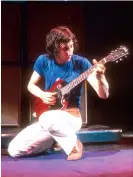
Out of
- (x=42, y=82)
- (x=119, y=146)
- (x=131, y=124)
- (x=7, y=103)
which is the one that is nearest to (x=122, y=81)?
(x=131, y=124)

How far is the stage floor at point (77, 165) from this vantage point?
184 cm

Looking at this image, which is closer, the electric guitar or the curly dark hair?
the electric guitar

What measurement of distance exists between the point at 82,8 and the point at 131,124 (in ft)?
3.46

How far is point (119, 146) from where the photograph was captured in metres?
2.57

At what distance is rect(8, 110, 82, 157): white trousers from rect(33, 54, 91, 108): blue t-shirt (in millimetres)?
130

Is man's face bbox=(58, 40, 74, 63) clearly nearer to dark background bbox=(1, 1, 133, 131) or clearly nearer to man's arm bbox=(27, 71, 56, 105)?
man's arm bbox=(27, 71, 56, 105)

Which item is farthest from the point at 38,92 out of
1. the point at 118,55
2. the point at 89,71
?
the point at 118,55

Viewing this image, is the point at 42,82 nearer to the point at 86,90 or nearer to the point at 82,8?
the point at 86,90

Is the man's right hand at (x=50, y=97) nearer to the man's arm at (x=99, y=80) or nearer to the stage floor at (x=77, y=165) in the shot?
the man's arm at (x=99, y=80)

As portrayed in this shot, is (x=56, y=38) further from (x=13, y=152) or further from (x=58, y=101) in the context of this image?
(x=13, y=152)

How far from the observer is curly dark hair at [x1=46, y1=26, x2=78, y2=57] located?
2373 millimetres

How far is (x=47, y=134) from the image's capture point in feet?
7.58

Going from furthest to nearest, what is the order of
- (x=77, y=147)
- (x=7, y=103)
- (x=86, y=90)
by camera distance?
(x=7, y=103) → (x=86, y=90) → (x=77, y=147)

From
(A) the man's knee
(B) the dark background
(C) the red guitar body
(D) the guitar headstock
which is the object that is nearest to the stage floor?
(A) the man's knee
